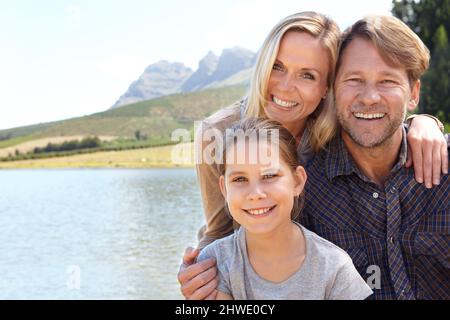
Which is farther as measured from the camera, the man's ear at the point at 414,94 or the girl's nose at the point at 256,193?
the man's ear at the point at 414,94

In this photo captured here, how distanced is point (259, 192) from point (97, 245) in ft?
78.9

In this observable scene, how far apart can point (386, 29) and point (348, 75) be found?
0.33m

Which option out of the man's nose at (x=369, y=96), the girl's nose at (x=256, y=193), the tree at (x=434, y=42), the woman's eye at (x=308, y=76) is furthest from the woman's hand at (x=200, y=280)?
the tree at (x=434, y=42)

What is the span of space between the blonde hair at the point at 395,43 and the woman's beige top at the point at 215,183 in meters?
0.70

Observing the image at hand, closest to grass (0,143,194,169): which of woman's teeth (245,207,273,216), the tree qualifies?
the tree

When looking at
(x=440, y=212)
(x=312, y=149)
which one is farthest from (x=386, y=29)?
(x=440, y=212)

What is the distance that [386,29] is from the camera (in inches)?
132

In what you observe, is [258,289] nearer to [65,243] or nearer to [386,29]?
[386,29]

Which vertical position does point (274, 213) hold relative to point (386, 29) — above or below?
below

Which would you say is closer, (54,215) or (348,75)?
(348,75)

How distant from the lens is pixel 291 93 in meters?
3.57

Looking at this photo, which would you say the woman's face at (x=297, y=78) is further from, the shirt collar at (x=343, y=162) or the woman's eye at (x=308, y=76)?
the shirt collar at (x=343, y=162)

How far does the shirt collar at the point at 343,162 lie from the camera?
337 cm

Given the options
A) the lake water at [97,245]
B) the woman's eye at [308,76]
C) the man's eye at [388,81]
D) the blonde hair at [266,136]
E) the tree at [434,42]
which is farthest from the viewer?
the tree at [434,42]
